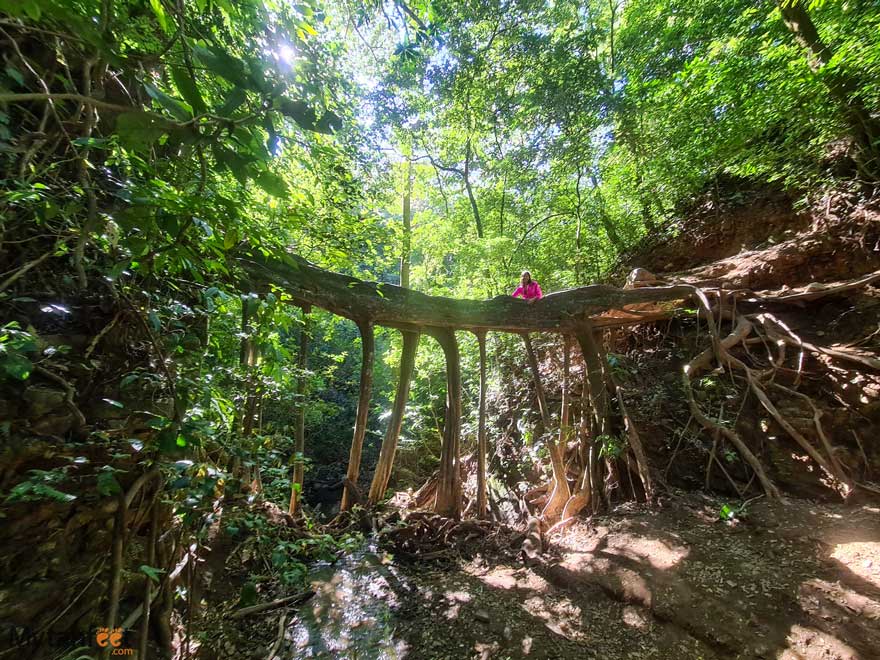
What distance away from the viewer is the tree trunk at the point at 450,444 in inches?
179

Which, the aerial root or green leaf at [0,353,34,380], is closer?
→ green leaf at [0,353,34,380]

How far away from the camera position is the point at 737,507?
3.11m

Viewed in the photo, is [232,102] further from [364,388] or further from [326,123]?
[364,388]

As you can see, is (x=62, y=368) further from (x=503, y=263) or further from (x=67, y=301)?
(x=503, y=263)

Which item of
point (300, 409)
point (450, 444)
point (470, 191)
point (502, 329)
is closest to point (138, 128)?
point (300, 409)

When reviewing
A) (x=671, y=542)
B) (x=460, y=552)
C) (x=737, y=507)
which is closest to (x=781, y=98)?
(x=737, y=507)

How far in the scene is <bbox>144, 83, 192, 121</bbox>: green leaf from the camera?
822mm

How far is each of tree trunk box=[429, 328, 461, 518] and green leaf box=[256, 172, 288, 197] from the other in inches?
139

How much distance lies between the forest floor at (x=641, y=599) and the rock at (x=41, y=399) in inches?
78.0

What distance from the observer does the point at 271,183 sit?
3.31 feet

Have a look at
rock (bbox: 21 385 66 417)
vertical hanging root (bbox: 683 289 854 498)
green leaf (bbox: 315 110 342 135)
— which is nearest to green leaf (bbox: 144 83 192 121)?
green leaf (bbox: 315 110 342 135)

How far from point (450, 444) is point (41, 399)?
3.85m

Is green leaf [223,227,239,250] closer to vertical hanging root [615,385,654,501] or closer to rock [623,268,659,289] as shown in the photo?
vertical hanging root [615,385,654,501]

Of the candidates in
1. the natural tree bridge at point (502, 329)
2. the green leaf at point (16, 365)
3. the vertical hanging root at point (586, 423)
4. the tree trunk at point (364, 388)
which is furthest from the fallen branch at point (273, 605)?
the vertical hanging root at point (586, 423)
